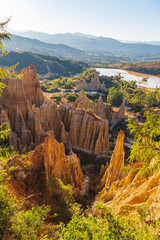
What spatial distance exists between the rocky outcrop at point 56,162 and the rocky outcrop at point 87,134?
8.17 meters

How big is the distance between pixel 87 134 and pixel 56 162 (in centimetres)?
1207

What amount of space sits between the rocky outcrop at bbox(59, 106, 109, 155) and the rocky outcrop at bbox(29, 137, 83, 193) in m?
8.17

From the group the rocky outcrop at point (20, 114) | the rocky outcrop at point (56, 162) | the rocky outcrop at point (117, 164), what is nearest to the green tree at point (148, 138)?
the rocky outcrop at point (56, 162)

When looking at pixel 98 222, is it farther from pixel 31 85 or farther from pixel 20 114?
pixel 31 85

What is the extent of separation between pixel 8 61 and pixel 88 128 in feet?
393

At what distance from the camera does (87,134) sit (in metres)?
26.5

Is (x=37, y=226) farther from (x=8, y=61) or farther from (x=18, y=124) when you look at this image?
(x=8, y=61)

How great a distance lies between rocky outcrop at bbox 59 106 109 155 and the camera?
26.0 meters

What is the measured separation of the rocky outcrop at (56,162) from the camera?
13.1m

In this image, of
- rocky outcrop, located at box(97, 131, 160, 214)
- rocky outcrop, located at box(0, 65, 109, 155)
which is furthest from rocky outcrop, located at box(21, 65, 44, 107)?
rocky outcrop, located at box(97, 131, 160, 214)

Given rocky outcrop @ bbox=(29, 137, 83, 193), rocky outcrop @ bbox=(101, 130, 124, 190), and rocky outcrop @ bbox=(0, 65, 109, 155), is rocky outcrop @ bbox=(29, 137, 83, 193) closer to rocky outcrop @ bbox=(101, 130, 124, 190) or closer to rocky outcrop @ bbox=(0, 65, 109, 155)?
rocky outcrop @ bbox=(101, 130, 124, 190)

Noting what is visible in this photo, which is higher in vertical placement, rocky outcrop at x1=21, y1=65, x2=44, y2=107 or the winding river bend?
rocky outcrop at x1=21, y1=65, x2=44, y2=107

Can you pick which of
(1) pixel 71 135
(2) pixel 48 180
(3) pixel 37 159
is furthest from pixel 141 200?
(1) pixel 71 135

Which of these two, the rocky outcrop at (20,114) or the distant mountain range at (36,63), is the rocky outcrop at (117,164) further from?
the distant mountain range at (36,63)
